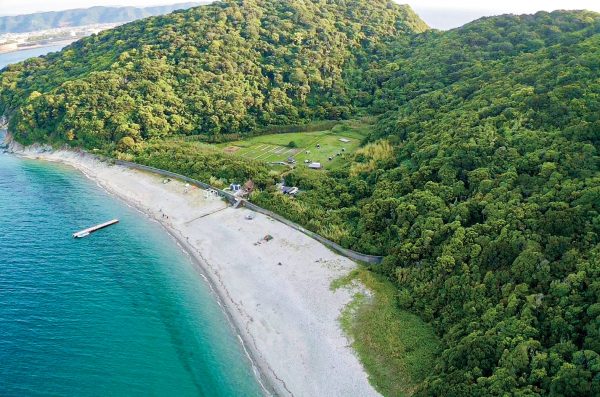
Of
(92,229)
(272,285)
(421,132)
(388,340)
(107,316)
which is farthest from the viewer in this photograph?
(421,132)

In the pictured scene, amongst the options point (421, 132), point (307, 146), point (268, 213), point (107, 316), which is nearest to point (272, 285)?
point (268, 213)

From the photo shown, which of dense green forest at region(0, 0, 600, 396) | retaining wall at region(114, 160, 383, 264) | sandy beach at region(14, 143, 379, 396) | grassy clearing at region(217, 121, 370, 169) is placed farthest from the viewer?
grassy clearing at region(217, 121, 370, 169)

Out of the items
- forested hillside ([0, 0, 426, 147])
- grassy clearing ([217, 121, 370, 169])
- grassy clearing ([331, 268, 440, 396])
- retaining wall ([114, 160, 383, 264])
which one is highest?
forested hillside ([0, 0, 426, 147])

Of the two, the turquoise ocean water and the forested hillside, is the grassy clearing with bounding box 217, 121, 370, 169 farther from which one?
the turquoise ocean water

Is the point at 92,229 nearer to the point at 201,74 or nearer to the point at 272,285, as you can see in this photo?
the point at 272,285

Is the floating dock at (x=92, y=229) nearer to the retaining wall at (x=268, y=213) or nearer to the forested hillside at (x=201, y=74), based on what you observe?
the retaining wall at (x=268, y=213)

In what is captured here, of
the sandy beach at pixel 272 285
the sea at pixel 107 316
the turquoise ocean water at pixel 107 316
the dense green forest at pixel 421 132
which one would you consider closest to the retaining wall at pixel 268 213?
the sandy beach at pixel 272 285

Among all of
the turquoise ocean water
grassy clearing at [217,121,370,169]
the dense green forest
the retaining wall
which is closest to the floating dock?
the turquoise ocean water

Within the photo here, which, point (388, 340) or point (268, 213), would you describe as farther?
point (268, 213)
